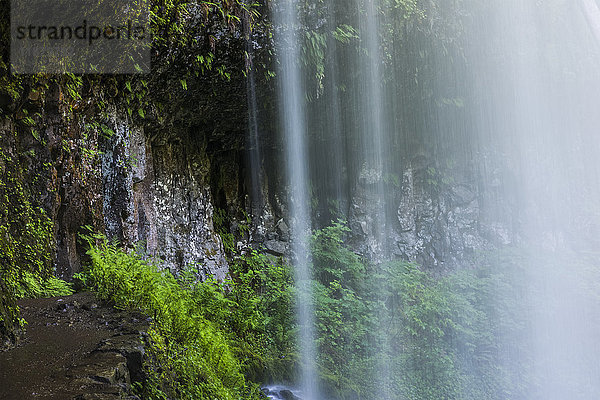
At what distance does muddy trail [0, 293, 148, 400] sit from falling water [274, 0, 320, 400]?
3.73 meters

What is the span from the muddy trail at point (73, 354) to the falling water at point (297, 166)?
373 cm

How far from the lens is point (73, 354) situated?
7.86 feet

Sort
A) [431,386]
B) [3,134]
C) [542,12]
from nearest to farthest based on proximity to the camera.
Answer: [3,134] < [431,386] < [542,12]

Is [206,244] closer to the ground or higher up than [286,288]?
higher up

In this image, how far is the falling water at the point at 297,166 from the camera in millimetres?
5910

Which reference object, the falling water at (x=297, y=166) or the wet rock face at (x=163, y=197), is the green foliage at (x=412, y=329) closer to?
the falling water at (x=297, y=166)

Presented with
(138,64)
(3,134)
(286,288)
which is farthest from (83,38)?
(286,288)

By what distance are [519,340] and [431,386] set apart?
7.21ft

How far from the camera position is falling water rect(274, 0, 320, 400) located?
5910mm

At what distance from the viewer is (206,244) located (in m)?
7.61

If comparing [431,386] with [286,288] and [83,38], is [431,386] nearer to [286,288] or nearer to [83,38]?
[286,288]

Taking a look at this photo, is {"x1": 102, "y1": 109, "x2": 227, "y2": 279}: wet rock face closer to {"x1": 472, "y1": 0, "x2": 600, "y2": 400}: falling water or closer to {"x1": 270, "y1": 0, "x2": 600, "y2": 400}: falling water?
{"x1": 270, "y1": 0, "x2": 600, "y2": 400}: falling water

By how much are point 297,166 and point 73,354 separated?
7425 mm

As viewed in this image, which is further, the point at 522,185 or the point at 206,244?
the point at 522,185
